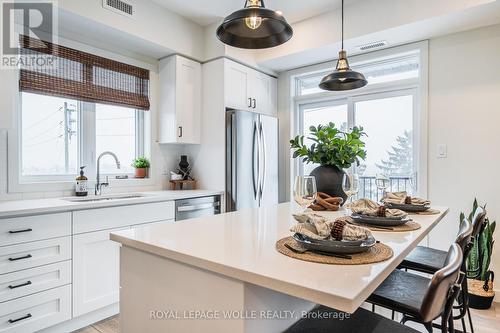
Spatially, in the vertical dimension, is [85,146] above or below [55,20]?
below

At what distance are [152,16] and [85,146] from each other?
140 cm

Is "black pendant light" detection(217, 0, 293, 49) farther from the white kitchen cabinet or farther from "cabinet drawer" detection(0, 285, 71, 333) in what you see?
"cabinet drawer" detection(0, 285, 71, 333)

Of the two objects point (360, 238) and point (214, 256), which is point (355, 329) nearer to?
point (360, 238)

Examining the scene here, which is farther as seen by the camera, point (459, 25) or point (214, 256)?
point (459, 25)

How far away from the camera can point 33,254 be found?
6.49 feet

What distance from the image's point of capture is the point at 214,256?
2.98 ft

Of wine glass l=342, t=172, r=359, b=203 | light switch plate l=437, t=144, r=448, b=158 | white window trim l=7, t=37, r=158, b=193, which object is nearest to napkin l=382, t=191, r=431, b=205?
wine glass l=342, t=172, r=359, b=203

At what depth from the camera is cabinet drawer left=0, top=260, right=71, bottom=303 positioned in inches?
73.7

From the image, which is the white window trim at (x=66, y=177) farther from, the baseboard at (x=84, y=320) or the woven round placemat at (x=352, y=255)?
the woven round placemat at (x=352, y=255)

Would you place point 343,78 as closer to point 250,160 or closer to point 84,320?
point 250,160

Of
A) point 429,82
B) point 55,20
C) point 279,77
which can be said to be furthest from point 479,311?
point 55,20

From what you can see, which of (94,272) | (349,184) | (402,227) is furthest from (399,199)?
(94,272)

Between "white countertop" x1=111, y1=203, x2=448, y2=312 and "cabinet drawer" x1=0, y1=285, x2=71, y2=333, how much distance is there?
130 cm

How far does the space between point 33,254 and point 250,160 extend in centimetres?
214
